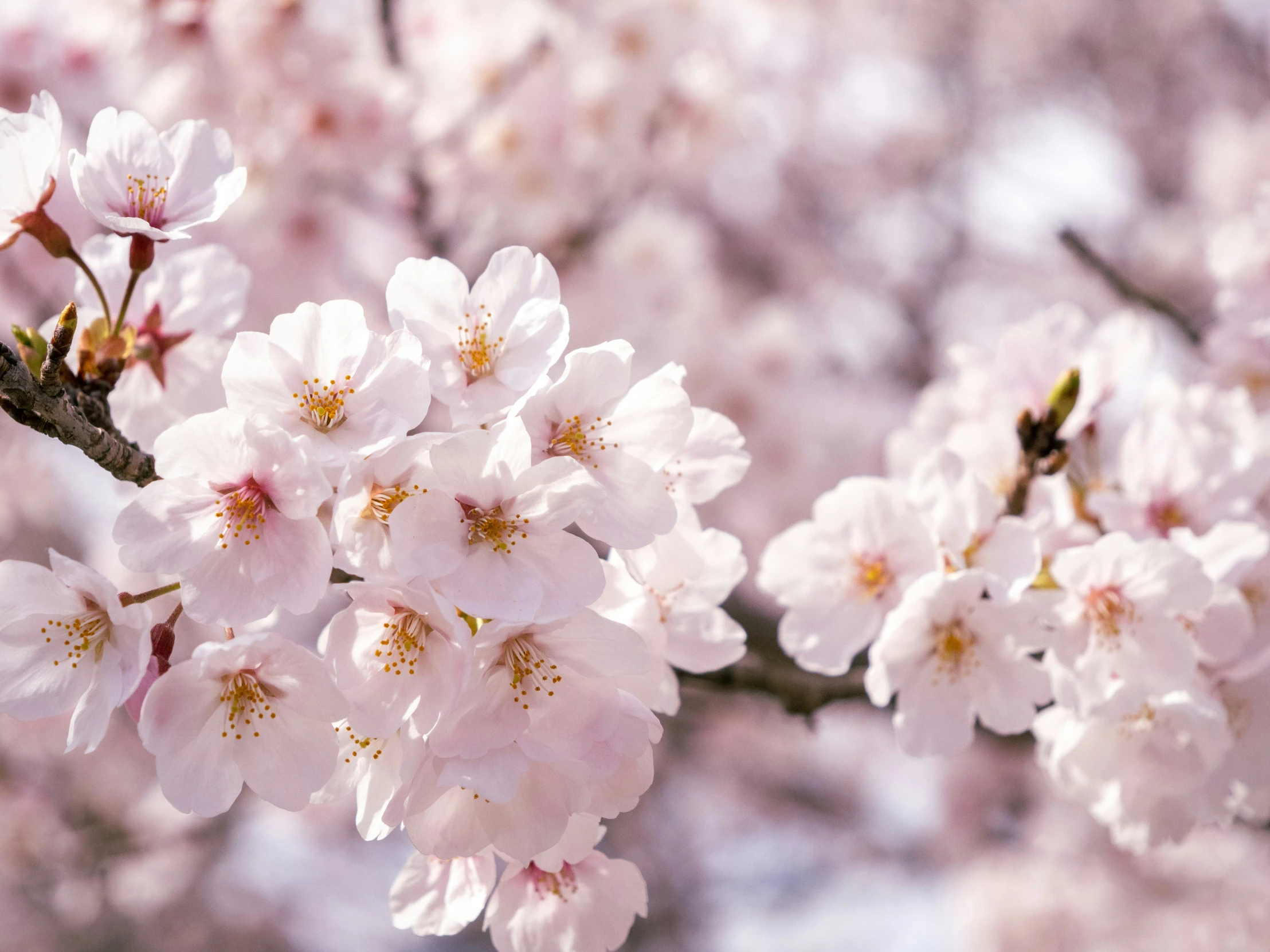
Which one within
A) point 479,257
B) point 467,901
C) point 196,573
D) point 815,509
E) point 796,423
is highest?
point 196,573

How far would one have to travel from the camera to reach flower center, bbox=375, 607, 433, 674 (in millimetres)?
875

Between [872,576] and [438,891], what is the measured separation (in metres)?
0.73

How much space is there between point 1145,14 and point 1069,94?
0.68 metres

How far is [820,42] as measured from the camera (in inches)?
266

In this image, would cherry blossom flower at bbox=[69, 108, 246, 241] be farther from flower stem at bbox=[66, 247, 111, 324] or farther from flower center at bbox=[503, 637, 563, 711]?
flower center at bbox=[503, 637, 563, 711]

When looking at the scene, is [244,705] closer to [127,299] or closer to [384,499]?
[384,499]

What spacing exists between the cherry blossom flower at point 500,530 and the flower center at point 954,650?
60 centimetres

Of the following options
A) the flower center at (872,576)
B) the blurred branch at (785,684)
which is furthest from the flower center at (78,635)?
the flower center at (872,576)

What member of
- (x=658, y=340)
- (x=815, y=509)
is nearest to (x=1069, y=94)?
(x=658, y=340)

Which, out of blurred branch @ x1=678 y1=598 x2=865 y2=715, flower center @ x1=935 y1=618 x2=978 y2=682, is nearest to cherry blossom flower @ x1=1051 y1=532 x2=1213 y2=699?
flower center @ x1=935 y1=618 x2=978 y2=682

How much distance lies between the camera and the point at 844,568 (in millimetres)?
1357

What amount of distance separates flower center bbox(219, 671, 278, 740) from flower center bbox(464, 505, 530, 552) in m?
0.27

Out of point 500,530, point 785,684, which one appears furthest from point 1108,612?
point 500,530

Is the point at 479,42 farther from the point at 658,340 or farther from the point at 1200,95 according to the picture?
the point at 1200,95
